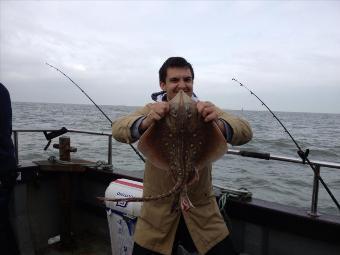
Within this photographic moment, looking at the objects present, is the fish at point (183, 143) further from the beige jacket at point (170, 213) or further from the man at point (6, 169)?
the man at point (6, 169)

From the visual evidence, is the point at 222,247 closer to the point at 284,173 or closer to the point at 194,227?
the point at 194,227

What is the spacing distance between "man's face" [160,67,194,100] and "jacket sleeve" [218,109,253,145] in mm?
306

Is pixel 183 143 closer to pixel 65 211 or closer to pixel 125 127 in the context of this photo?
pixel 125 127

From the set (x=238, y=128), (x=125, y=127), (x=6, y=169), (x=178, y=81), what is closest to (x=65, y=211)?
(x=6, y=169)

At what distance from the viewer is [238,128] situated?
7.78 ft

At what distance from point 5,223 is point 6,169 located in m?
0.55

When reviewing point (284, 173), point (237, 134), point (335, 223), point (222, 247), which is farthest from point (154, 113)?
point (284, 173)

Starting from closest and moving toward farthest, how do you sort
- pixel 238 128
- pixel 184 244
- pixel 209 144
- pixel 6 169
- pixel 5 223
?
pixel 209 144 < pixel 238 128 < pixel 184 244 < pixel 6 169 < pixel 5 223

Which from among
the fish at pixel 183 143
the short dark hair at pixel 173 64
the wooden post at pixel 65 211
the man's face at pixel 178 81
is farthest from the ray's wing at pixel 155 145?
the wooden post at pixel 65 211

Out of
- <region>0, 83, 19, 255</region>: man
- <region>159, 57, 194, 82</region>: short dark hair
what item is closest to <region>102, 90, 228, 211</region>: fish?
<region>159, 57, 194, 82</region>: short dark hair

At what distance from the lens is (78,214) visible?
525 cm

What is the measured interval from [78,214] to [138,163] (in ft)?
31.1

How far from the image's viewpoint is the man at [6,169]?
314cm

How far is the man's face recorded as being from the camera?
2.48 m
